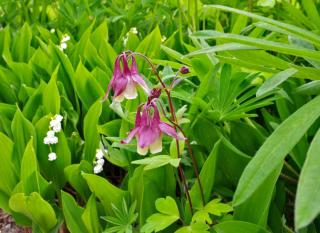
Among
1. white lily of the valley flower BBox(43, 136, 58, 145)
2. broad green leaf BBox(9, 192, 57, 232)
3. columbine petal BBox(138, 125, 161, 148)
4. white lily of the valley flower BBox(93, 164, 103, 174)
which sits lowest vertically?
broad green leaf BBox(9, 192, 57, 232)

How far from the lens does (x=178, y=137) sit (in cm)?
89

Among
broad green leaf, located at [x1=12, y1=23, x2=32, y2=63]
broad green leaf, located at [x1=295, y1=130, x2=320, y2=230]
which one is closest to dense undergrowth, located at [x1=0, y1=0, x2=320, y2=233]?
broad green leaf, located at [x1=295, y1=130, x2=320, y2=230]

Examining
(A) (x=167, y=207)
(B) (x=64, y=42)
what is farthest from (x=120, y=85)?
(B) (x=64, y=42)

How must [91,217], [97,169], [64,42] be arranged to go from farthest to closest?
[64,42]
[97,169]
[91,217]

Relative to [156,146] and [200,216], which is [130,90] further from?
[200,216]

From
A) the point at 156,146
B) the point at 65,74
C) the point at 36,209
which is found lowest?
the point at 36,209

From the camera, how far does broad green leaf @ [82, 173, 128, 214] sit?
123 centimetres

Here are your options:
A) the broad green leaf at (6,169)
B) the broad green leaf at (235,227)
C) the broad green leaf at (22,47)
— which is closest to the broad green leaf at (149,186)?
the broad green leaf at (235,227)

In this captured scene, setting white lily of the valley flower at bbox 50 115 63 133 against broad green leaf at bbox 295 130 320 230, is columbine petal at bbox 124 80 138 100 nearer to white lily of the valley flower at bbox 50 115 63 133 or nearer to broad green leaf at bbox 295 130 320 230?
broad green leaf at bbox 295 130 320 230

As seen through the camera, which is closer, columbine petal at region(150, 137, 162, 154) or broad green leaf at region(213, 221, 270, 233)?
columbine petal at region(150, 137, 162, 154)

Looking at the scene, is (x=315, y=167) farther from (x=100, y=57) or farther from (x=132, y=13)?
(x=132, y=13)

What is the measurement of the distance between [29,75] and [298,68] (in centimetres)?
116

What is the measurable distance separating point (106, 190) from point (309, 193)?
0.71 meters

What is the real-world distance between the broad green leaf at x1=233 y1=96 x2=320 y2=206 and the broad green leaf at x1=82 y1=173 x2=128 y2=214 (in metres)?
0.55
